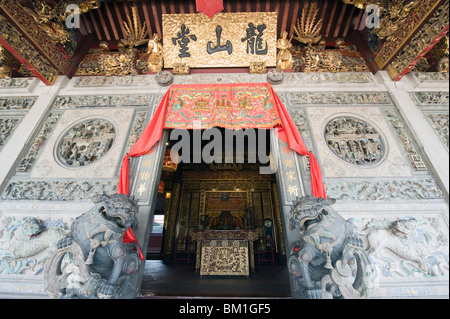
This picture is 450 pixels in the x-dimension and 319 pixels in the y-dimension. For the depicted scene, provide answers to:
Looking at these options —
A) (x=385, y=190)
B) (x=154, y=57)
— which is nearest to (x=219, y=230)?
(x=385, y=190)

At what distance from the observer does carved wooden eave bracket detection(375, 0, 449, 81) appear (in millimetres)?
3449

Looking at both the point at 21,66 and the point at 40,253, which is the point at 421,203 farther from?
the point at 21,66

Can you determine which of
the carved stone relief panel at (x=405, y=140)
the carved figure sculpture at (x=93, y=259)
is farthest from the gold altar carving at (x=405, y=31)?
the carved figure sculpture at (x=93, y=259)

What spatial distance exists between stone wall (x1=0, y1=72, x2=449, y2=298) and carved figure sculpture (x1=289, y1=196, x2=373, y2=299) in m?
0.54

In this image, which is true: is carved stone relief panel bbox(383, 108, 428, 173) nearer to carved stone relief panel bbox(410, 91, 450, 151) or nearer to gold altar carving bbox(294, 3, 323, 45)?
carved stone relief panel bbox(410, 91, 450, 151)

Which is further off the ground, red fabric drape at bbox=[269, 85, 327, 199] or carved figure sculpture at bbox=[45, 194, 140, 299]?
A: red fabric drape at bbox=[269, 85, 327, 199]

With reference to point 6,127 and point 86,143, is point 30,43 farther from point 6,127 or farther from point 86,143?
point 86,143

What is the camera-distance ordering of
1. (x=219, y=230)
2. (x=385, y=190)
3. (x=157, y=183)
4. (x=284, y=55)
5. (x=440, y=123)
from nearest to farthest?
(x=385, y=190) < (x=157, y=183) < (x=440, y=123) < (x=284, y=55) < (x=219, y=230)

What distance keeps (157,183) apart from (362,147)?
3.20m

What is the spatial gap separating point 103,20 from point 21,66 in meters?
1.86

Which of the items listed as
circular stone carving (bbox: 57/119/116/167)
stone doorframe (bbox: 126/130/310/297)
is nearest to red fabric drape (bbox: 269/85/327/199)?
stone doorframe (bbox: 126/130/310/297)

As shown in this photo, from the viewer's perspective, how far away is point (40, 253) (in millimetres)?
2920

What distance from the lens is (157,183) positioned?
345cm

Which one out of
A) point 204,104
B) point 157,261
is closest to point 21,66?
point 204,104
